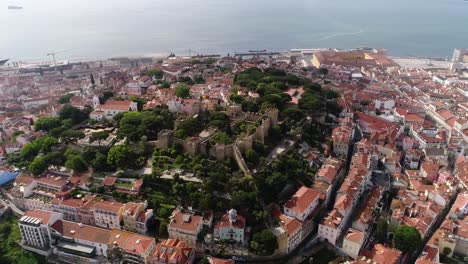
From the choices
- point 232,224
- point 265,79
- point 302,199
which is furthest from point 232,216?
point 265,79

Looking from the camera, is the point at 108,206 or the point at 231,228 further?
the point at 108,206

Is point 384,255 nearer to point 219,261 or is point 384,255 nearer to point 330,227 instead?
point 330,227

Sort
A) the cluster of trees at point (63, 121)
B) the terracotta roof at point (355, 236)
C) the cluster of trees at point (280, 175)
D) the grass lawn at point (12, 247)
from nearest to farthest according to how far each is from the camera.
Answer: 1. the terracotta roof at point (355, 236)
2. the grass lawn at point (12, 247)
3. the cluster of trees at point (280, 175)
4. the cluster of trees at point (63, 121)

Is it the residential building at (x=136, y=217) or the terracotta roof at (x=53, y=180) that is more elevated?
the terracotta roof at (x=53, y=180)

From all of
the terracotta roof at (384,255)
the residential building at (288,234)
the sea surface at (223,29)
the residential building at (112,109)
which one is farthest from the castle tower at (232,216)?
the sea surface at (223,29)

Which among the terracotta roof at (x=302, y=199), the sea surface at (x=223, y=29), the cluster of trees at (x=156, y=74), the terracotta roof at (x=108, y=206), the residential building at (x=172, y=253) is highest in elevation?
the sea surface at (x=223, y=29)

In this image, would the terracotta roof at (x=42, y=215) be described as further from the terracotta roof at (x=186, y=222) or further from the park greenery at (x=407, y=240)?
the park greenery at (x=407, y=240)

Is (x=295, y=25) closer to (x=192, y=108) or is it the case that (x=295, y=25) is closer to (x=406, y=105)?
(x=406, y=105)
